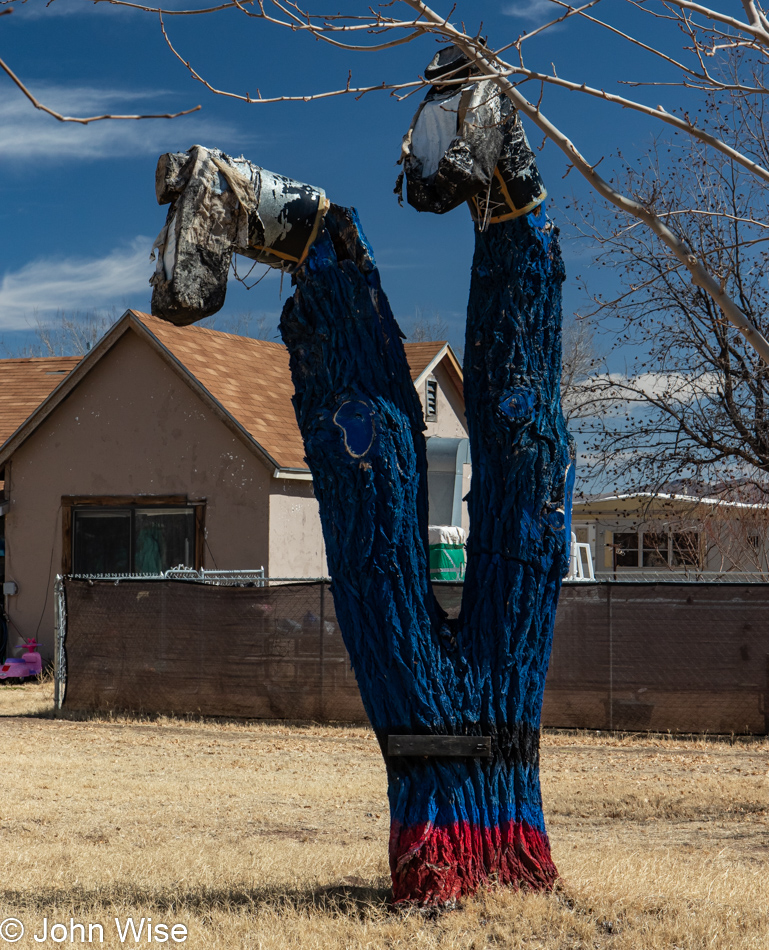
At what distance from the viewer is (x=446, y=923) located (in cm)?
463

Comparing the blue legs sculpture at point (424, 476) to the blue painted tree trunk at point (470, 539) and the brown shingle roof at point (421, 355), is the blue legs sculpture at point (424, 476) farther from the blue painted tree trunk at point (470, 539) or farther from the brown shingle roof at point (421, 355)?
the brown shingle roof at point (421, 355)

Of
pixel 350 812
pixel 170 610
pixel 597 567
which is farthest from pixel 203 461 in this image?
pixel 597 567

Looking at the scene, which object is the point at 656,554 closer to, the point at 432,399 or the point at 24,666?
the point at 432,399

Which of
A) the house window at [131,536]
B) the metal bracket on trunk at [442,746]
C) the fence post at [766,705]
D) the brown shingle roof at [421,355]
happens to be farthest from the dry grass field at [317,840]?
the brown shingle roof at [421,355]

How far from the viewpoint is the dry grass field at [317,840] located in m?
4.67

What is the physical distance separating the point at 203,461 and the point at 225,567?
1762 millimetres

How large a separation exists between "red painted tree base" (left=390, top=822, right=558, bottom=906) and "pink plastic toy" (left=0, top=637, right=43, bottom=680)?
1320 cm

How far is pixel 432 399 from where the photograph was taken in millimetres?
22203

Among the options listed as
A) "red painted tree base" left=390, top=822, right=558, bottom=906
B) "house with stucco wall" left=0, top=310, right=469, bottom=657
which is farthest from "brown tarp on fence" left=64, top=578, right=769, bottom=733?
"red painted tree base" left=390, top=822, right=558, bottom=906

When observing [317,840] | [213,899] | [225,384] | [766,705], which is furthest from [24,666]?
[213,899]

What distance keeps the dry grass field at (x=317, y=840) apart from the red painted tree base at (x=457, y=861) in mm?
105

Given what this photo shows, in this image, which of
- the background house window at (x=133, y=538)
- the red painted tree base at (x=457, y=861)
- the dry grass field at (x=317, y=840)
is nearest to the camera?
the dry grass field at (x=317, y=840)

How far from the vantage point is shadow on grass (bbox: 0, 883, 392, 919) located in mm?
5107

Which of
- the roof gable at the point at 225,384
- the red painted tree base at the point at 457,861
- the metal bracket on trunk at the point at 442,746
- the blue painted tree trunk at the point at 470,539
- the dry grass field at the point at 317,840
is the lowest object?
the dry grass field at the point at 317,840
